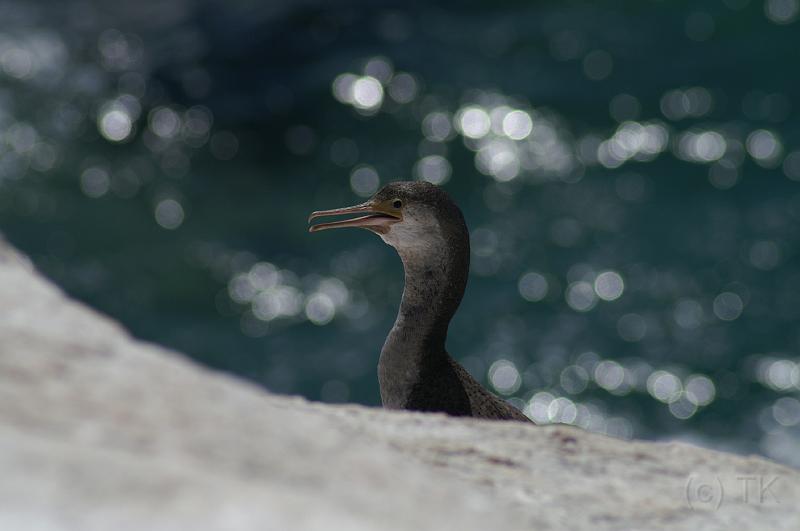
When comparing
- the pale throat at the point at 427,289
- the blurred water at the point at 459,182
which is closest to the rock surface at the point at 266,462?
the pale throat at the point at 427,289

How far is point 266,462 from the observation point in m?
2.75

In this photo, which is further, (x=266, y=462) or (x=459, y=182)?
(x=459, y=182)

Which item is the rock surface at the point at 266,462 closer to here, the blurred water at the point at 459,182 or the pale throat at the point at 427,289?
the pale throat at the point at 427,289

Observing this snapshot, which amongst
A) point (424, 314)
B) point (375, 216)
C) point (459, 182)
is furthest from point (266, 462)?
point (459, 182)

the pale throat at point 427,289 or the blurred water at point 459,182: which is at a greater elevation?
the blurred water at point 459,182

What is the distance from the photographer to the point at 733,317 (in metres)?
14.9

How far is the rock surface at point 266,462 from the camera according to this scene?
8.05 ft

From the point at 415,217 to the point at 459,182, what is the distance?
34.2 feet

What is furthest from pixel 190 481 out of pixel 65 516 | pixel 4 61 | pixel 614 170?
pixel 4 61

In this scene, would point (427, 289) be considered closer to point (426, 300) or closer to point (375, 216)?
point (426, 300)

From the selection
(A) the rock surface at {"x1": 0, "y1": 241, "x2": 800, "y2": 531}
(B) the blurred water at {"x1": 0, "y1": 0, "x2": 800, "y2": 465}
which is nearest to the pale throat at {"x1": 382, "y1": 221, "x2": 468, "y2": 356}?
(A) the rock surface at {"x1": 0, "y1": 241, "x2": 800, "y2": 531}

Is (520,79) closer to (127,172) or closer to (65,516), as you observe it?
(127,172)

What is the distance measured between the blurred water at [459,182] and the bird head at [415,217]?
8.22 metres

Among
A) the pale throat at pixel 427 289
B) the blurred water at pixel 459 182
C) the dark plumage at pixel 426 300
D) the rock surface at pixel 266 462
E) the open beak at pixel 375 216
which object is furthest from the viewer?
the blurred water at pixel 459 182
